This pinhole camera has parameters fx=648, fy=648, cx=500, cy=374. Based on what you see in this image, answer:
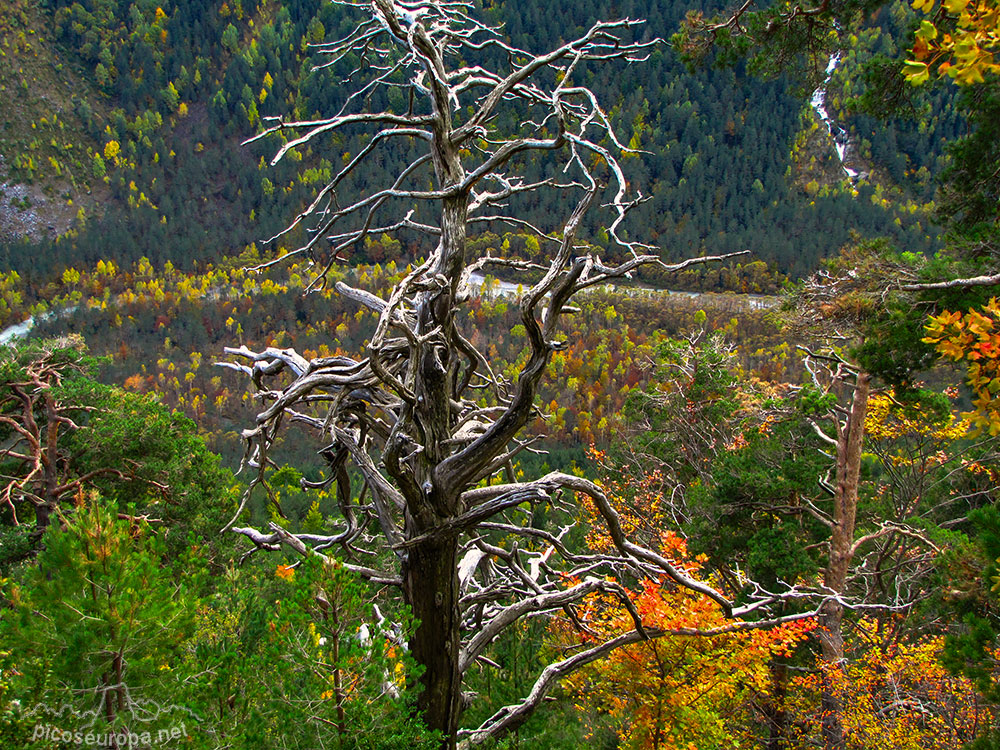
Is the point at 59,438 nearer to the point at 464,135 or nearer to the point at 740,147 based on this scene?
the point at 464,135

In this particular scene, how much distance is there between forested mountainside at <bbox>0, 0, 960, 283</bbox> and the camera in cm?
10656

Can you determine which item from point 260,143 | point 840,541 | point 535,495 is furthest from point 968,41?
point 260,143

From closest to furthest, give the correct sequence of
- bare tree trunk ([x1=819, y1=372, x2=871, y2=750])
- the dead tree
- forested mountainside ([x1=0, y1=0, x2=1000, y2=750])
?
forested mountainside ([x1=0, y1=0, x2=1000, y2=750]) < the dead tree < bare tree trunk ([x1=819, y1=372, x2=871, y2=750])

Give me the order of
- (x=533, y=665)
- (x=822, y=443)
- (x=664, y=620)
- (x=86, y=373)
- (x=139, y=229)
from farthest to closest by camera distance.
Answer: (x=139, y=229) < (x=86, y=373) < (x=822, y=443) < (x=533, y=665) < (x=664, y=620)

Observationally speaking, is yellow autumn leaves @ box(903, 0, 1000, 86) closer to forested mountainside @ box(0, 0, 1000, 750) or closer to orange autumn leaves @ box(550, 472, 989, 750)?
forested mountainside @ box(0, 0, 1000, 750)

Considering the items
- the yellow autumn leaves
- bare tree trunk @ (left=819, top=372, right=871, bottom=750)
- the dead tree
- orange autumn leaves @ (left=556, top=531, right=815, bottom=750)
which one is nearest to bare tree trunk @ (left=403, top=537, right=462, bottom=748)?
the dead tree

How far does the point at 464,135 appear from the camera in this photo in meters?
4.09

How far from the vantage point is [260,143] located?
132375mm

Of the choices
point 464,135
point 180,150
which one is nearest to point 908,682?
point 464,135

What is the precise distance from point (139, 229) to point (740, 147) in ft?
370

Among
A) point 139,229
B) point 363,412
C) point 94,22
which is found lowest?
point 363,412

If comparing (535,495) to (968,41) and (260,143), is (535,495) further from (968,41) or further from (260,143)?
(260,143)

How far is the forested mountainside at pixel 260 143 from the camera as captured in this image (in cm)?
10656

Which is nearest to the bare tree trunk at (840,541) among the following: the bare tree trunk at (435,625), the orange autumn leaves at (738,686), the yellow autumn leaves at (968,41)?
the orange autumn leaves at (738,686)
